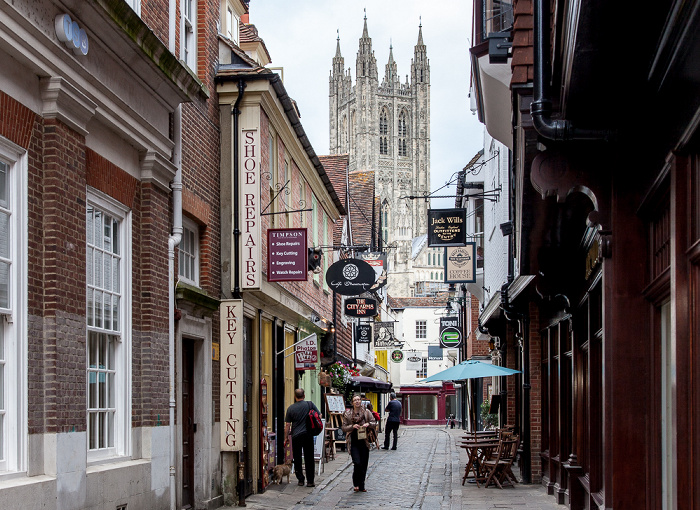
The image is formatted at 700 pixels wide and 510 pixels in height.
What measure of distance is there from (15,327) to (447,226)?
17494 millimetres

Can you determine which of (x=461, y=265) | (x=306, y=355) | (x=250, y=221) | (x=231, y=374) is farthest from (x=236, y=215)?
(x=461, y=265)

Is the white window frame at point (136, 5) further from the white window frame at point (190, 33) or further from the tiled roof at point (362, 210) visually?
the tiled roof at point (362, 210)

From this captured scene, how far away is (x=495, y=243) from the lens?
2305cm

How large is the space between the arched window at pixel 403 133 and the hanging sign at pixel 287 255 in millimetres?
133052

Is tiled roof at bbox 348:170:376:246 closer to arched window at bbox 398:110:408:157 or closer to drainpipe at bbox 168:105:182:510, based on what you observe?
drainpipe at bbox 168:105:182:510

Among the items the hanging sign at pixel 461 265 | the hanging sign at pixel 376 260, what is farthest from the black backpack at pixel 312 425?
the hanging sign at pixel 376 260

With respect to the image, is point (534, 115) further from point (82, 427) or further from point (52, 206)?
point (82, 427)

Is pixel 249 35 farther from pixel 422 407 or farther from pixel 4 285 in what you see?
pixel 422 407

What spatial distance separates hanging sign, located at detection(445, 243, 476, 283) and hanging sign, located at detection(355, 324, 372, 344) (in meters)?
11.2

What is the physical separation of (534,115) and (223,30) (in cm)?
974

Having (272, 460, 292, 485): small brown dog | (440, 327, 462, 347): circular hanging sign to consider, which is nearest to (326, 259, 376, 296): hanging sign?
(272, 460, 292, 485): small brown dog

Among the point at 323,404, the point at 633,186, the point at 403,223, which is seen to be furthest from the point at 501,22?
the point at 403,223

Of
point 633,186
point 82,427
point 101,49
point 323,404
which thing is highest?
point 101,49

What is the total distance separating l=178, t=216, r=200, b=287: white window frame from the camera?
12688 mm
